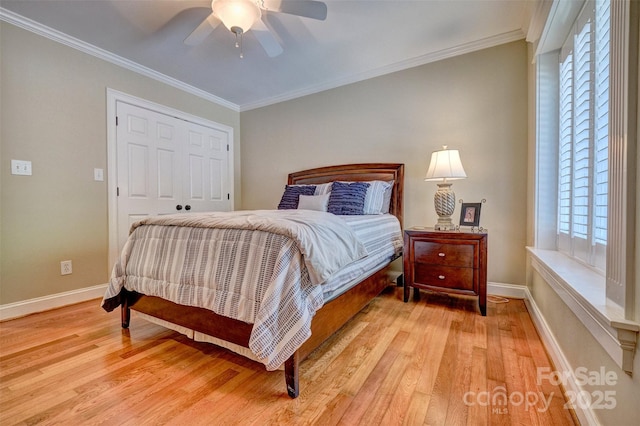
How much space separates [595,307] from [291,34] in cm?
269

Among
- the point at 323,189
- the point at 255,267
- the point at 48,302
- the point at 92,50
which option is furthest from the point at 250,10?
the point at 48,302

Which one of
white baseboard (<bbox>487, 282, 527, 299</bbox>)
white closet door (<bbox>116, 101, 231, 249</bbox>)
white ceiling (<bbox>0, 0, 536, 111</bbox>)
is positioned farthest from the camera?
white closet door (<bbox>116, 101, 231, 249</bbox>)

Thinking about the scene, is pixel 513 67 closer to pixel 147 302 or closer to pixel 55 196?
pixel 147 302

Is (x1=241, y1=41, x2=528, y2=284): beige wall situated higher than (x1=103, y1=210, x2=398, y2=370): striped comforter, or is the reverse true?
(x1=241, y1=41, x2=528, y2=284): beige wall

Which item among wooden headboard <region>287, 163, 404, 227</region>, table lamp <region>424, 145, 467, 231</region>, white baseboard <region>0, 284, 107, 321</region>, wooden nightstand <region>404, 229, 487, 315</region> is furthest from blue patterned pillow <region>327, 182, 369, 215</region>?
white baseboard <region>0, 284, 107, 321</region>

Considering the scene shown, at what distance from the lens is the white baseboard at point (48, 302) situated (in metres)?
2.20

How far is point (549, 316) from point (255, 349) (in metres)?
1.73

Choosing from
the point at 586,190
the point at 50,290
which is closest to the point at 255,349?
the point at 586,190

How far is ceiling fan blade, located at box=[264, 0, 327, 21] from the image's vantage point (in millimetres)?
1731

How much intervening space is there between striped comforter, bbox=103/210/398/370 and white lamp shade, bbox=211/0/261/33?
4.12ft

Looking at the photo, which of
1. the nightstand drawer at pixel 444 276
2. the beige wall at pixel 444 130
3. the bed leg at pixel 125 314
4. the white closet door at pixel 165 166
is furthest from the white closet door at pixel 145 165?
the nightstand drawer at pixel 444 276

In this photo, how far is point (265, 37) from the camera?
2.00m

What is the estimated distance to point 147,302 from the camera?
180cm

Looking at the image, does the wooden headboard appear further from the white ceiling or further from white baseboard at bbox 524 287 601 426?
white baseboard at bbox 524 287 601 426
